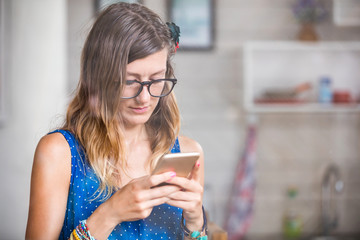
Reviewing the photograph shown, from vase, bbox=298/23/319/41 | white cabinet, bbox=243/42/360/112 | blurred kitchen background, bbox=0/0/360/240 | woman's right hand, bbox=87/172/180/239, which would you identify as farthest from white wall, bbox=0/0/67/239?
vase, bbox=298/23/319/41

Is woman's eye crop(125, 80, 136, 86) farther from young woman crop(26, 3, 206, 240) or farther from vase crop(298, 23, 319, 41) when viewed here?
vase crop(298, 23, 319, 41)

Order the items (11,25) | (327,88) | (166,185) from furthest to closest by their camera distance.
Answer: (327,88) < (11,25) < (166,185)

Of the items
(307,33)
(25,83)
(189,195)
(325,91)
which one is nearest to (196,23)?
(307,33)

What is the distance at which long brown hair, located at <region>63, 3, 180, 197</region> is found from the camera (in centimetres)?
47

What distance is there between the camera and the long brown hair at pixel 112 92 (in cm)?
47

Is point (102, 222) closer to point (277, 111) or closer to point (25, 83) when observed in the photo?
point (25, 83)

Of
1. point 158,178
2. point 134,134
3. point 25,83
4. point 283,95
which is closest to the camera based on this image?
point 158,178

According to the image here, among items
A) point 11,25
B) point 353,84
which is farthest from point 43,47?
point 353,84

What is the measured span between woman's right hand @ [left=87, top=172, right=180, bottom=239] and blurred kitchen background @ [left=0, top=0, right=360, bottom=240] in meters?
1.22

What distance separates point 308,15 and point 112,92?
4.67 feet

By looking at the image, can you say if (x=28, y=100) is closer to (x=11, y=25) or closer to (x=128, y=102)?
(x=11, y=25)

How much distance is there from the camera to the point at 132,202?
1.49ft

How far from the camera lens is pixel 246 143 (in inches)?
69.2

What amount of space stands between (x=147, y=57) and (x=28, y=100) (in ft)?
2.48
